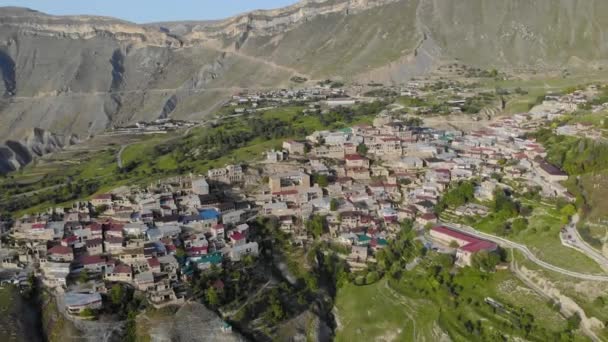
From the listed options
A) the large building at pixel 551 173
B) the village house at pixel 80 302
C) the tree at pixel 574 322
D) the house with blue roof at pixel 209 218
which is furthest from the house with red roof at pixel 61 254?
the large building at pixel 551 173

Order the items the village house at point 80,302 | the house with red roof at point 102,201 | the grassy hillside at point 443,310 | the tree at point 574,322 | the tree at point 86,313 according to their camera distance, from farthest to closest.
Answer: the house with red roof at point 102,201 < the village house at point 80,302 < the tree at point 86,313 < the grassy hillside at point 443,310 < the tree at point 574,322

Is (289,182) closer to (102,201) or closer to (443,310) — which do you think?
(102,201)

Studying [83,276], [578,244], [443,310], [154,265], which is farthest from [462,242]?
[83,276]

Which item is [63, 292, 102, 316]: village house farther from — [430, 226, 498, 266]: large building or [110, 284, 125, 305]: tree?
[430, 226, 498, 266]: large building

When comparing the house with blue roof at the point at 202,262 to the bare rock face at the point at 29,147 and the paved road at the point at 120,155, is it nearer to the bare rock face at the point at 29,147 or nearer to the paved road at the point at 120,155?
the paved road at the point at 120,155

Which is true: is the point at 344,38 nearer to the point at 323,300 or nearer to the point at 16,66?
the point at 16,66

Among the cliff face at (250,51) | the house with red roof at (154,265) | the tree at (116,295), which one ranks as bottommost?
the tree at (116,295)

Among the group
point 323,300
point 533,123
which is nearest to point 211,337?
point 323,300
